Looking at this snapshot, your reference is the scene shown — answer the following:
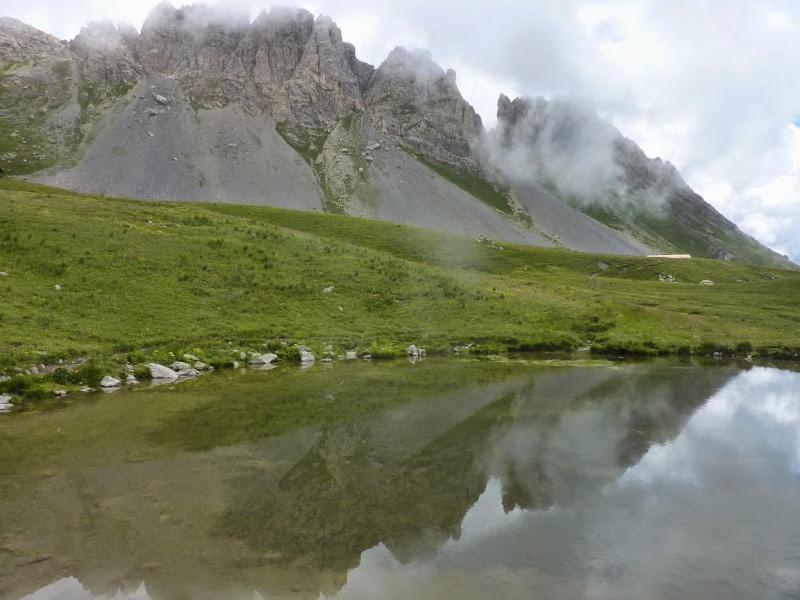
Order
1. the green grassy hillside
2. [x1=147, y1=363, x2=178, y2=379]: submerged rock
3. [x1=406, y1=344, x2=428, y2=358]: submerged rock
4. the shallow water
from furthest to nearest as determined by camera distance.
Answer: [x1=406, y1=344, x2=428, y2=358]: submerged rock → the green grassy hillside → [x1=147, y1=363, x2=178, y2=379]: submerged rock → the shallow water

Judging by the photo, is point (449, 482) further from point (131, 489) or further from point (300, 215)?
point (300, 215)

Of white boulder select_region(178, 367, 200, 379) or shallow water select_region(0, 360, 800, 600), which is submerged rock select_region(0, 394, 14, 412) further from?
white boulder select_region(178, 367, 200, 379)

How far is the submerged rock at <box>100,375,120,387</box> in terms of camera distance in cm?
2234

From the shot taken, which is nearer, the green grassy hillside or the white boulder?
the white boulder

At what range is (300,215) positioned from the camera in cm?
10525

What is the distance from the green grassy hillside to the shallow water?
34.0 ft

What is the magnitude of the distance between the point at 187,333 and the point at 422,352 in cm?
1418

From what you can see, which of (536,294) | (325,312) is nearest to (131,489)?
(325,312)

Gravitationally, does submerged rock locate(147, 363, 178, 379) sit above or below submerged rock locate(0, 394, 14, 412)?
above

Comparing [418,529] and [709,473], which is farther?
[709,473]

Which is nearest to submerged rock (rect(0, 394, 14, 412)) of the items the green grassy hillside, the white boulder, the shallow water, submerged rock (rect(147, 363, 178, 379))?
the shallow water

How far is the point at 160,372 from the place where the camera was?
2459cm

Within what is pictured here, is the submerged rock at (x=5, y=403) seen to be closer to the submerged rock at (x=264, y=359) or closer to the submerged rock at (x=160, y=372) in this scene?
the submerged rock at (x=160, y=372)

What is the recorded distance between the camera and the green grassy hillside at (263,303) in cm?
2991
